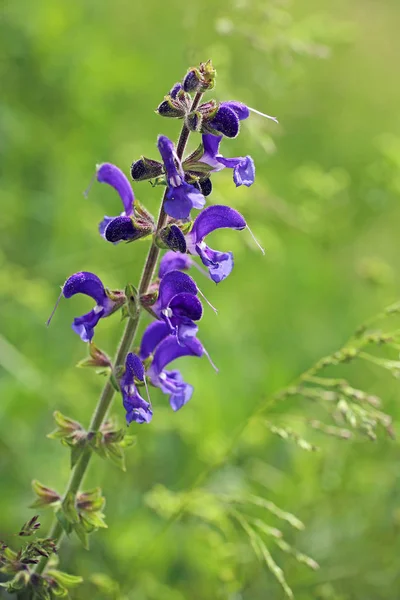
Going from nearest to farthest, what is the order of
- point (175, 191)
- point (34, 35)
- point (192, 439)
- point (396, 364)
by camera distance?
point (175, 191), point (396, 364), point (192, 439), point (34, 35)

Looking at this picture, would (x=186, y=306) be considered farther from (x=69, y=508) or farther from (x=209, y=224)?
(x=69, y=508)

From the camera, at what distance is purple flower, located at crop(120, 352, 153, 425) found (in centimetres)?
177

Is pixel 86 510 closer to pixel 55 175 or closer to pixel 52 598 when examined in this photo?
pixel 52 598

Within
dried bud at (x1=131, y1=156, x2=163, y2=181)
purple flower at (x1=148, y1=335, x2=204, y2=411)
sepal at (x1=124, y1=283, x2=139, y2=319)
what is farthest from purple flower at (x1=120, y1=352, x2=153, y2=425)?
dried bud at (x1=131, y1=156, x2=163, y2=181)

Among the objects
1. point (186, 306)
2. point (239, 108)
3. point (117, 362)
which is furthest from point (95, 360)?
point (239, 108)

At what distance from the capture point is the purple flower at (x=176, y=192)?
161cm

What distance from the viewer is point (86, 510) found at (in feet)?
6.33

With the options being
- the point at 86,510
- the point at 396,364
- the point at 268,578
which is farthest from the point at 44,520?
the point at 396,364

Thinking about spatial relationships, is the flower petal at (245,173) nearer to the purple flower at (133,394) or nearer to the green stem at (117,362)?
the green stem at (117,362)

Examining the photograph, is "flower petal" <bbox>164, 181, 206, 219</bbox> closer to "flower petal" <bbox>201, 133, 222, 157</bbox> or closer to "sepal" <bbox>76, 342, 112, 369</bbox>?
"flower petal" <bbox>201, 133, 222, 157</bbox>

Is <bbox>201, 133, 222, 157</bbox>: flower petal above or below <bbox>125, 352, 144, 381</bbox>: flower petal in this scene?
above

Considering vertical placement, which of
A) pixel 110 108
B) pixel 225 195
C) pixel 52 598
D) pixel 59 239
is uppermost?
pixel 110 108

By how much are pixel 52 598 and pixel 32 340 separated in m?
1.73

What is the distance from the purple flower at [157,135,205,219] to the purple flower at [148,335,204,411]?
48cm
